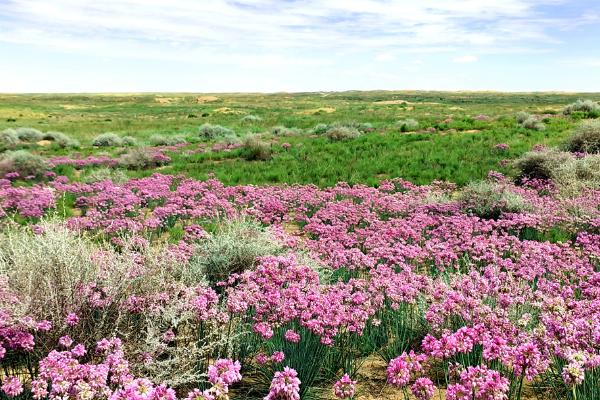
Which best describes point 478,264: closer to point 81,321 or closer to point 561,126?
point 81,321

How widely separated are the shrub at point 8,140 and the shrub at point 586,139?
104 ft

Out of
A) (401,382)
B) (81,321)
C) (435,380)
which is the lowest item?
(435,380)

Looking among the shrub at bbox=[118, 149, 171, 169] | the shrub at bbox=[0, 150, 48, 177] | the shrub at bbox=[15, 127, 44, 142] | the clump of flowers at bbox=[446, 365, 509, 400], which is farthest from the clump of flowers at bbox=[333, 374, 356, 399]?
the shrub at bbox=[15, 127, 44, 142]

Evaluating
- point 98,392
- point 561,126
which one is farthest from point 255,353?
point 561,126

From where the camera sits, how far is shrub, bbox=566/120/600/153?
18.7 m

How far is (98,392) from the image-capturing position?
3.01m

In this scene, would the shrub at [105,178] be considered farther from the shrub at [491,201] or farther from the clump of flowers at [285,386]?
the clump of flowers at [285,386]

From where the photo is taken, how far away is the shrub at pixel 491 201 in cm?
1159

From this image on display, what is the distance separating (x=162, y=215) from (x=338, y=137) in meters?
18.7

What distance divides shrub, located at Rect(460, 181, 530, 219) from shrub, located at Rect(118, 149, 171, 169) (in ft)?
49.4

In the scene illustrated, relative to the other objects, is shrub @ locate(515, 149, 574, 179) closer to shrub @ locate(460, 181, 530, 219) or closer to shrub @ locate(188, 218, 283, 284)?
shrub @ locate(460, 181, 530, 219)

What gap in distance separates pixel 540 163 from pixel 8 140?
3233 cm

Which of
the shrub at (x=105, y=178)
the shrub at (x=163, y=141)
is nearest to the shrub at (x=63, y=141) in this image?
the shrub at (x=163, y=141)

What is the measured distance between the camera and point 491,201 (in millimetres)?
11922
